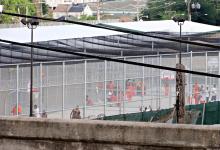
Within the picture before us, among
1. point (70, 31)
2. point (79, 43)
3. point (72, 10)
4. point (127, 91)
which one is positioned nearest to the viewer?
point (127, 91)

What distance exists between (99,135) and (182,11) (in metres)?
93.1

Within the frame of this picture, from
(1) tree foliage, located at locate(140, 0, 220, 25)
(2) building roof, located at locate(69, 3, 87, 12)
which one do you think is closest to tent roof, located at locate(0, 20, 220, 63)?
(1) tree foliage, located at locate(140, 0, 220, 25)

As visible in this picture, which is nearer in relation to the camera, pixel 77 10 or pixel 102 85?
pixel 102 85

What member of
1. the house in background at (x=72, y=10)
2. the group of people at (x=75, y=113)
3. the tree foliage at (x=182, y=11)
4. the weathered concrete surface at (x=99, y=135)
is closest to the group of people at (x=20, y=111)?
the group of people at (x=75, y=113)

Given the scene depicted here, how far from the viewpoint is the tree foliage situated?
312ft

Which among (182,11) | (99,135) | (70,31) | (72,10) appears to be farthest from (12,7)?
(99,135)

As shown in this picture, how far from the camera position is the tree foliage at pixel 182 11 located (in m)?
95.1

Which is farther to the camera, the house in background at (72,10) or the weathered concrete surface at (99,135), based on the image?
the house in background at (72,10)

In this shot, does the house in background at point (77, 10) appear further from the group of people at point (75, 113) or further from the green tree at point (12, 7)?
the group of people at point (75, 113)

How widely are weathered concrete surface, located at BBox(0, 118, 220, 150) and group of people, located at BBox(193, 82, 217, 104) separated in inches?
774

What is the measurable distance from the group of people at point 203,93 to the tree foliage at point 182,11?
206ft

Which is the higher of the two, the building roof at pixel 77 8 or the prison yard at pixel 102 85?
the building roof at pixel 77 8

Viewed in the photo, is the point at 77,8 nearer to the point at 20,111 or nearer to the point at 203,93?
the point at 203,93

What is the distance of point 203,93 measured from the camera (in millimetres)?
27672
